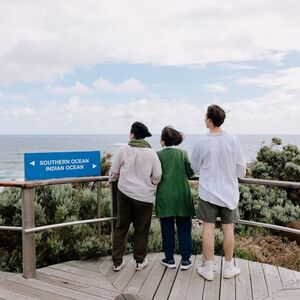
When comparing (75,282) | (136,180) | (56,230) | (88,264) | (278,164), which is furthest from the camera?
(278,164)

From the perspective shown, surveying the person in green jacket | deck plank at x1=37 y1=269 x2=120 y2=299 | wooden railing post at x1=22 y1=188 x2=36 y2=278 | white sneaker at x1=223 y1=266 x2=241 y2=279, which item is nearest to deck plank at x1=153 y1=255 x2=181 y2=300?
the person in green jacket

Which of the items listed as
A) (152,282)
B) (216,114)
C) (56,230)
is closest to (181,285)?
(152,282)

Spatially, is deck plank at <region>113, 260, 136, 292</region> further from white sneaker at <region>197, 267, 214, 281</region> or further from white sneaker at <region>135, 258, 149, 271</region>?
white sneaker at <region>197, 267, 214, 281</region>

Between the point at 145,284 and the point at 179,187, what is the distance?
3.28 feet

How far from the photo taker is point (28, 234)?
432cm

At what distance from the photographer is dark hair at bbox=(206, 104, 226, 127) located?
13.7 feet

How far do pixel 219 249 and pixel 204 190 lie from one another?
1.46m

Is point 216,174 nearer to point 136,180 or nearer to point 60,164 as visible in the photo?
point 136,180

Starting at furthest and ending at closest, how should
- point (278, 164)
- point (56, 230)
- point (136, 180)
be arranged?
point (278, 164) < point (56, 230) < point (136, 180)

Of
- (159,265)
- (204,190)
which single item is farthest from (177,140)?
(159,265)

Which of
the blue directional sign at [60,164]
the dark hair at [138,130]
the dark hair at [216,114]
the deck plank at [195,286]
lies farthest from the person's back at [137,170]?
the deck plank at [195,286]

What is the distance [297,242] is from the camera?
740cm

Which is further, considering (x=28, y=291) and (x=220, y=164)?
(x=220, y=164)

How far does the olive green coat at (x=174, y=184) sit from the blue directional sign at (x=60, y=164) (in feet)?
2.79
